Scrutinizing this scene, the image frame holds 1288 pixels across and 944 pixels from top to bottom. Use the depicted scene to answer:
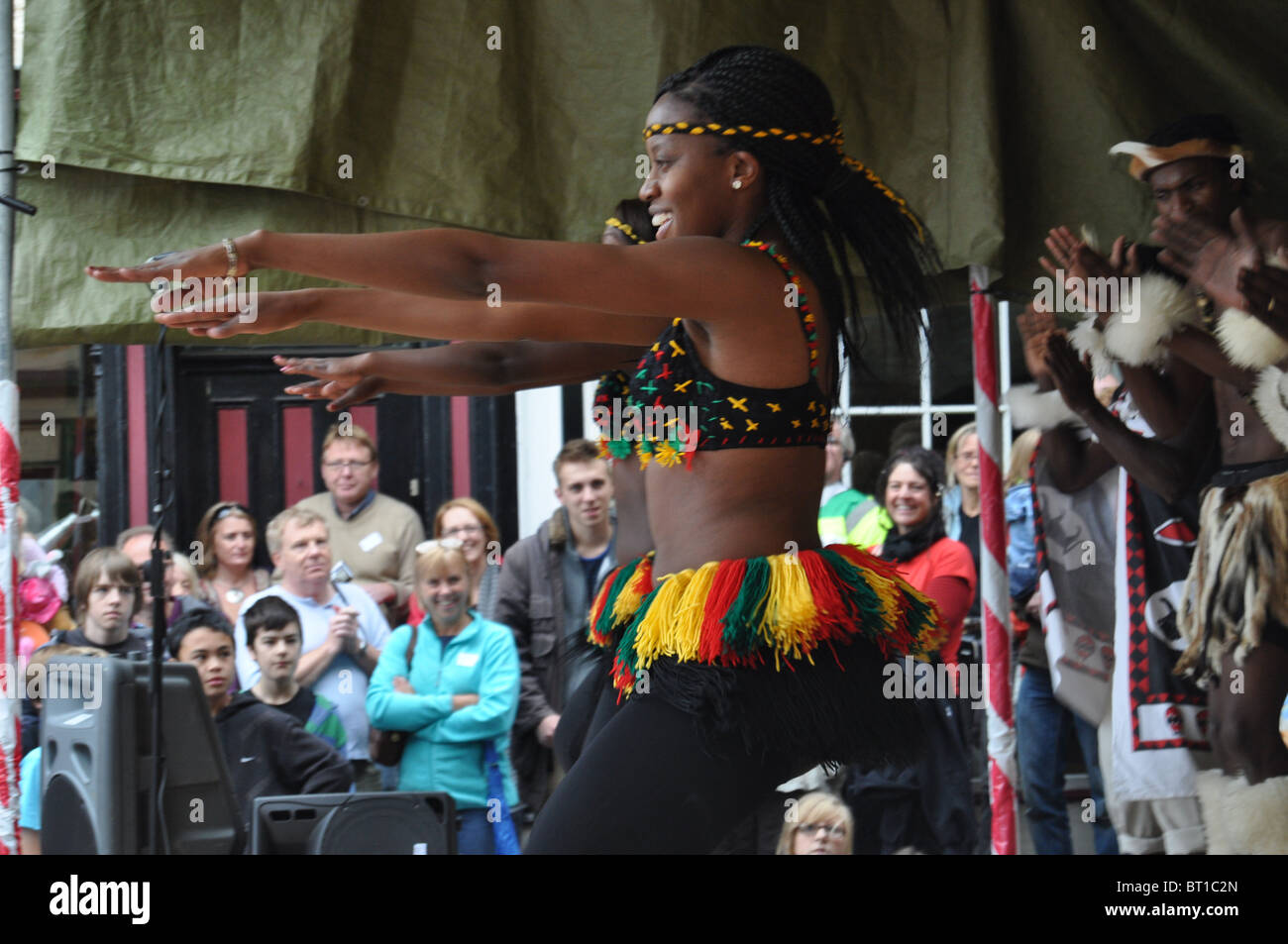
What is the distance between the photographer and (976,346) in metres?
3.91

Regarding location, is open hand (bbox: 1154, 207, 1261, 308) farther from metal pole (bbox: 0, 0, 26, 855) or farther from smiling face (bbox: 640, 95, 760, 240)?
metal pole (bbox: 0, 0, 26, 855)

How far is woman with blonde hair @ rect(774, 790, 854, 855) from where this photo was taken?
14.1ft

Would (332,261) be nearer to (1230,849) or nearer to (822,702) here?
(822,702)

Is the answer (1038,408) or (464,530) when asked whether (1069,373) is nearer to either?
(1038,408)

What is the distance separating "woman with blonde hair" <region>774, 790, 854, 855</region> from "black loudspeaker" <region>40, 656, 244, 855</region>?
1.75 meters

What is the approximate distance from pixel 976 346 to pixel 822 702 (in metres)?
1.64

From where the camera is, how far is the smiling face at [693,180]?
8.84ft

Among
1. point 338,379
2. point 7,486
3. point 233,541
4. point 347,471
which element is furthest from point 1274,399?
point 233,541

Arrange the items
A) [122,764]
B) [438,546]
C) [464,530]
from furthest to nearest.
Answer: [464,530] → [438,546] → [122,764]

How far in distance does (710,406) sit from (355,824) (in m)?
1.49

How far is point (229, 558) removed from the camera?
5570 mm

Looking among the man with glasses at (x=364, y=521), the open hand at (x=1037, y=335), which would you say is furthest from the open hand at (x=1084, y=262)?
the man with glasses at (x=364, y=521)

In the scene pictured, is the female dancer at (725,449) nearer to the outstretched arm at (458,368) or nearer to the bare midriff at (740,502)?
the bare midriff at (740,502)

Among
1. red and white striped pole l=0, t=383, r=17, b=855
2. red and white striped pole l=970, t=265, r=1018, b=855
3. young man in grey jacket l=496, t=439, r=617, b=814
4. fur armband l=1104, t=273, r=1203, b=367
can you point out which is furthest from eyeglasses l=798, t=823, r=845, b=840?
red and white striped pole l=0, t=383, r=17, b=855
